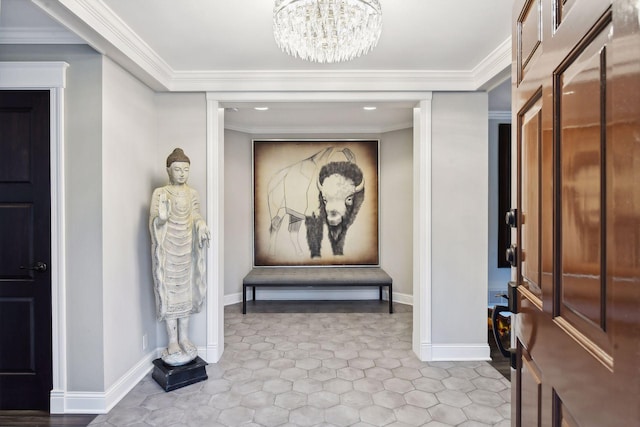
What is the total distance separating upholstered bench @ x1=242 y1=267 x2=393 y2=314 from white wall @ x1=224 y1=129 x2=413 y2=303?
1.01 feet

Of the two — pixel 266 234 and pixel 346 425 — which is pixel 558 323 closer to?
pixel 346 425

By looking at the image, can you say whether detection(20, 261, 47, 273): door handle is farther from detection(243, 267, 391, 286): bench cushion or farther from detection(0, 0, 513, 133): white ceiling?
detection(243, 267, 391, 286): bench cushion

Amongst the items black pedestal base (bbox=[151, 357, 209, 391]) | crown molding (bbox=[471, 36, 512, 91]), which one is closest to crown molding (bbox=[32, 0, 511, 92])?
crown molding (bbox=[471, 36, 512, 91])

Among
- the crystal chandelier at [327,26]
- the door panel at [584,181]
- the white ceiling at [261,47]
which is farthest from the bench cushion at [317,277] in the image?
the door panel at [584,181]

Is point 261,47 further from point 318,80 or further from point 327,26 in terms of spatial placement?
point 327,26

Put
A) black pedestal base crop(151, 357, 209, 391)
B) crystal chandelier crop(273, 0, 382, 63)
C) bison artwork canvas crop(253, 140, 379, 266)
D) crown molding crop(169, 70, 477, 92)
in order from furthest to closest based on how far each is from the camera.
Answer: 1. bison artwork canvas crop(253, 140, 379, 266)
2. crown molding crop(169, 70, 477, 92)
3. black pedestal base crop(151, 357, 209, 391)
4. crystal chandelier crop(273, 0, 382, 63)

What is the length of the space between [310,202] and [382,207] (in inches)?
43.4

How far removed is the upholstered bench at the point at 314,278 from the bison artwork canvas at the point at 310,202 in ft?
0.95

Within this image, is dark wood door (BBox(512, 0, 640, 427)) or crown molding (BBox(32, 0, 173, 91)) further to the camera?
crown molding (BBox(32, 0, 173, 91))

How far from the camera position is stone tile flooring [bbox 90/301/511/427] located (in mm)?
2473

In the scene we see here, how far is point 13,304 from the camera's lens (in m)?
2.51

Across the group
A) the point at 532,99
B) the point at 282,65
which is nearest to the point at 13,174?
the point at 282,65

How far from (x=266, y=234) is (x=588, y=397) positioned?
5040 mm

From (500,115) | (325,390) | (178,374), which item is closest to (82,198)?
(178,374)
